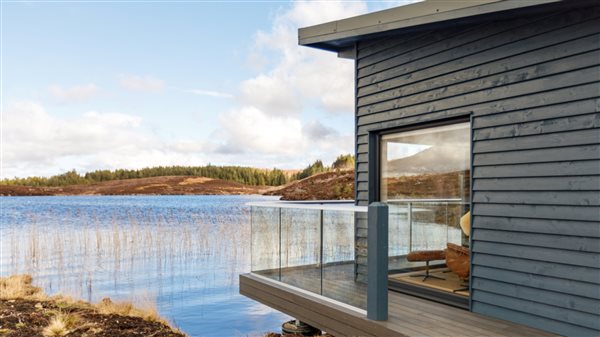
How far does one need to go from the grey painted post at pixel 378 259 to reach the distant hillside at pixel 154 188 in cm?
3457

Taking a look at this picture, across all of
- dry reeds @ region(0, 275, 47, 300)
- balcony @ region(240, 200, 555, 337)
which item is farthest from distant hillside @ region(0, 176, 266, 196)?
balcony @ region(240, 200, 555, 337)

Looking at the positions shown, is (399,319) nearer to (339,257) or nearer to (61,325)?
(339,257)

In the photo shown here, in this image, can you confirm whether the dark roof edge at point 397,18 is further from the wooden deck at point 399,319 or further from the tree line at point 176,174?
the tree line at point 176,174

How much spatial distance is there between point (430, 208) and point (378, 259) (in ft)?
4.25

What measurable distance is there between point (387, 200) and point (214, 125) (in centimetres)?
2222

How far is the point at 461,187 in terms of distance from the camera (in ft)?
15.8

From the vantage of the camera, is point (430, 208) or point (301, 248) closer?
point (430, 208)

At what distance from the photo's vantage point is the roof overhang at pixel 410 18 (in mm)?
3902

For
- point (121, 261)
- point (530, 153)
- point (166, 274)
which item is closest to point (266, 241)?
point (530, 153)

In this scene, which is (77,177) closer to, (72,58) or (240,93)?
(72,58)

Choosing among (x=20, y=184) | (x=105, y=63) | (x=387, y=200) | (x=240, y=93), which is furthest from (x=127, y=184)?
(x=387, y=200)

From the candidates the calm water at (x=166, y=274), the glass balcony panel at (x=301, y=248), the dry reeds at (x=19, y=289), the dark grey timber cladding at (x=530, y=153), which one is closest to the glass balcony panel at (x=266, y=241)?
the glass balcony panel at (x=301, y=248)

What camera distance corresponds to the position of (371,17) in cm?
500

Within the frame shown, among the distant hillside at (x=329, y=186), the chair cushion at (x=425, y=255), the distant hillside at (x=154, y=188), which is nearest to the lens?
the chair cushion at (x=425, y=255)
